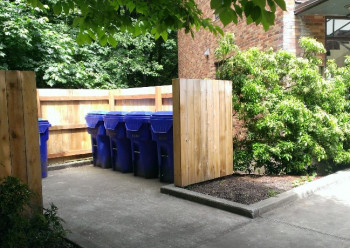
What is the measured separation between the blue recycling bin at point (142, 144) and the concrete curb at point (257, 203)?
1.25m

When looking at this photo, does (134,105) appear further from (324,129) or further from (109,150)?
(324,129)

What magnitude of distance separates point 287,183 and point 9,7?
31.7 feet

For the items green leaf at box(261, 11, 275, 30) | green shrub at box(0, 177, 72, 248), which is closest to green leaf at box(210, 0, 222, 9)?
green leaf at box(261, 11, 275, 30)

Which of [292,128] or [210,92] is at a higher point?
→ [210,92]

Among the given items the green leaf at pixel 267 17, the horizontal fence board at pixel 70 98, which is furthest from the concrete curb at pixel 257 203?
the horizontal fence board at pixel 70 98

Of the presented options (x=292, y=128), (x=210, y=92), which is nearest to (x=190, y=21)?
(x=210, y=92)

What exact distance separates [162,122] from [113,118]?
1.63 m

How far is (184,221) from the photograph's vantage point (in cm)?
446

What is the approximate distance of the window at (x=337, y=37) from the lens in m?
8.90

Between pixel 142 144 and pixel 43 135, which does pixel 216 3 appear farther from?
pixel 43 135

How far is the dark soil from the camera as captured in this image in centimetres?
521

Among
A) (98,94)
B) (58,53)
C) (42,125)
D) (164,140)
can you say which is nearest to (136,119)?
(164,140)

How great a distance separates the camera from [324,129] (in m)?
6.43

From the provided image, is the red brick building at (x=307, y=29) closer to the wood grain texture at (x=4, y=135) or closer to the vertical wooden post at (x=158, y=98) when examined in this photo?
the vertical wooden post at (x=158, y=98)
